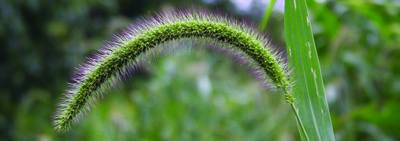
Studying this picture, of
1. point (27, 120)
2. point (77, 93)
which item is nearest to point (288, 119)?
point (77, 93)

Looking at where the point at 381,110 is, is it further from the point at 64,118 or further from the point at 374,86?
the point at 64,118

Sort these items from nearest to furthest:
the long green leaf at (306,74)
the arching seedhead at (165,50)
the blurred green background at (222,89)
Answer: the arching seedhead at (165,50), the long green leaf at (306,74), the blurred green background at (222,89)

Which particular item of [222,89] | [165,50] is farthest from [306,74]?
[222,89]

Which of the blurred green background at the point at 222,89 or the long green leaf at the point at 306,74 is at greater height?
the long green leaf at the point at 306,74

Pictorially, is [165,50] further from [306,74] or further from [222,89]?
[222,89]

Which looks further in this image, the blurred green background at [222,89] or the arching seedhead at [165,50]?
the blurred green background at [222,89]

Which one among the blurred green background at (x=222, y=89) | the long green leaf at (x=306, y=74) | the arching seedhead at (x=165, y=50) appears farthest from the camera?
the blurred green background at (x=222, y=89)
